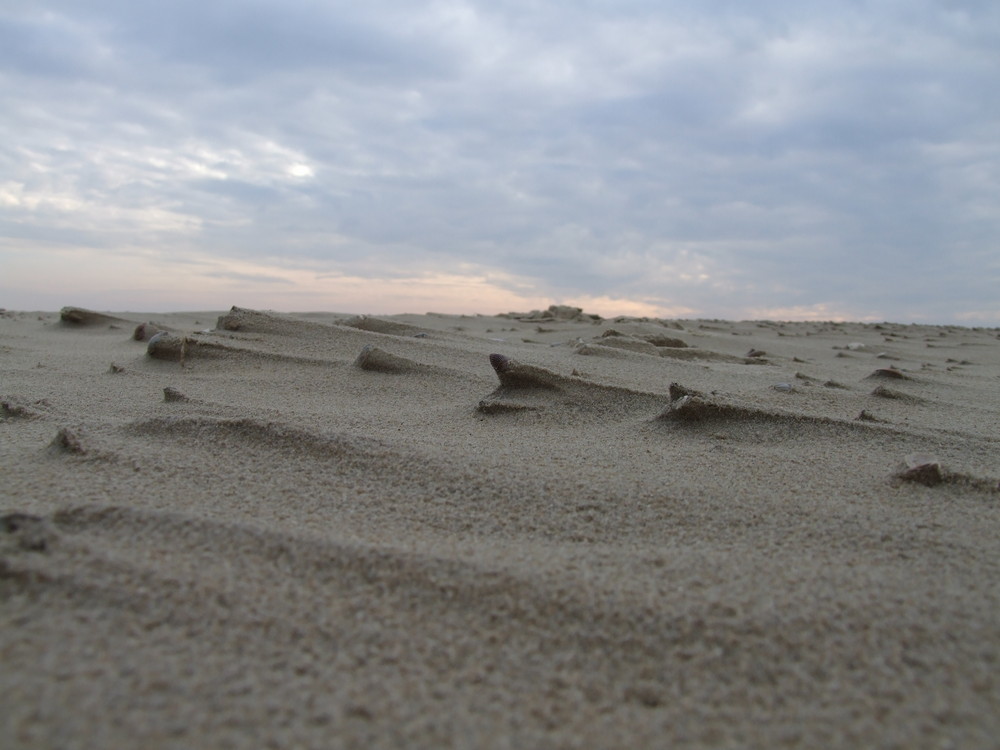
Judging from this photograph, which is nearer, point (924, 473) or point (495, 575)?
point (495, 575)

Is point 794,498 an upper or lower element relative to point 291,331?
lower

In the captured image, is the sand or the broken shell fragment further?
the broken shell fragment

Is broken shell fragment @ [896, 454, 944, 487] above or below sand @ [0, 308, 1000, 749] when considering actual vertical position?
above

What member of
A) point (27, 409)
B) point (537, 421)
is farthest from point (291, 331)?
point (537, 421)

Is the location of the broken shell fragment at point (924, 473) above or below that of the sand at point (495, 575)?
above

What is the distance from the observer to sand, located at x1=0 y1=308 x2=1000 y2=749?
2.49 feet

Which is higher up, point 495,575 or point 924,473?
point 924,473

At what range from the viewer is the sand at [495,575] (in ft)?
2.49

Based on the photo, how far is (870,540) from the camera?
1.20 m

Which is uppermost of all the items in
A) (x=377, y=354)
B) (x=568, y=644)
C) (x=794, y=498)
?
(x=377, y=354)

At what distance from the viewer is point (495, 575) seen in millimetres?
1049

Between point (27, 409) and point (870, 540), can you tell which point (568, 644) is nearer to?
point (870, 540)

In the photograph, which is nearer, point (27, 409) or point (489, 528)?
point (489, 528)

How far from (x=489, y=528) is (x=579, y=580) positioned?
27cm
